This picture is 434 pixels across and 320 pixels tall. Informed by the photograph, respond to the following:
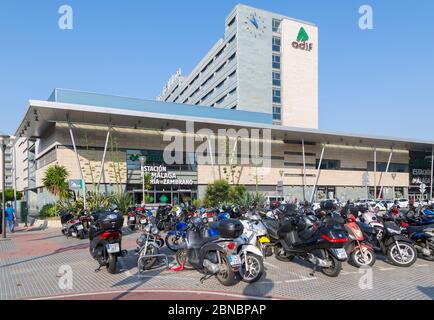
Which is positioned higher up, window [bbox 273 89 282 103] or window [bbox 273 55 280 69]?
window [bbox 273 55 280 69]

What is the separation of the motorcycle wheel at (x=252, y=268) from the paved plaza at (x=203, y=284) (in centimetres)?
14

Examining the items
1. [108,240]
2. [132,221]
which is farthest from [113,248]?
[132,221]

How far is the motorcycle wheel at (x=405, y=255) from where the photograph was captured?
7.34 meters

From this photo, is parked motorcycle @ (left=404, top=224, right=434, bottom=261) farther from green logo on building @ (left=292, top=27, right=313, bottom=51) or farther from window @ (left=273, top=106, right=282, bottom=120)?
green logo on building @ (left=292, top=27, right=313, bottom=51)

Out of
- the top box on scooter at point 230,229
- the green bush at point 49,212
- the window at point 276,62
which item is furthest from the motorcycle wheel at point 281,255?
the window at point 276,62

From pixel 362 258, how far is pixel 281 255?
6.19ft

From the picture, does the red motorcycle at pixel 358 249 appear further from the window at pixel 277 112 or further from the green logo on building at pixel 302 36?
the green logo on building at pixel 302 36

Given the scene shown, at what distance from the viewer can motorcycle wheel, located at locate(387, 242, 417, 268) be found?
24.1ft

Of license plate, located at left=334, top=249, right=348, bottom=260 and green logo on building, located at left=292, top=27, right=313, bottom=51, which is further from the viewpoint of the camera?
green logo on building, located at left=292, top=27, right=313, bottom=51

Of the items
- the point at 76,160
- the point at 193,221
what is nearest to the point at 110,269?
the point at 193,221

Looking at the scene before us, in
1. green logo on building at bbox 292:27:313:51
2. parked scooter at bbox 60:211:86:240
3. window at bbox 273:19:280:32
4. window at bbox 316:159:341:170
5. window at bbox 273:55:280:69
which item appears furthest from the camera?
green logo on building at bbox 292:27:313:51

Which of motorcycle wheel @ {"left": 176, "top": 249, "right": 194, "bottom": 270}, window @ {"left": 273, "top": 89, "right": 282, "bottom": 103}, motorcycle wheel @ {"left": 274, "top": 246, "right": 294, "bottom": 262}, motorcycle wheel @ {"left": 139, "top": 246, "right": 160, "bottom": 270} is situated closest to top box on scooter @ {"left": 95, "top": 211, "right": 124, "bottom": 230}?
motorcycle wheel @ {"left": 139, "top": 246, "right": 160, "bottom": 270}

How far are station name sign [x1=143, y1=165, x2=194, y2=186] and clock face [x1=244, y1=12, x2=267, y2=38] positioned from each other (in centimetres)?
3553
